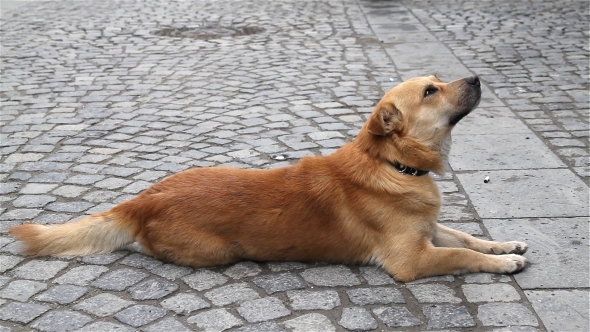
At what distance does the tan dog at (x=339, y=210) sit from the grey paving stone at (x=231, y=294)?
0.25 metres

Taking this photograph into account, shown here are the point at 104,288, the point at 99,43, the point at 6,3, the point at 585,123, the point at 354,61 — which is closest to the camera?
the point at 104,288

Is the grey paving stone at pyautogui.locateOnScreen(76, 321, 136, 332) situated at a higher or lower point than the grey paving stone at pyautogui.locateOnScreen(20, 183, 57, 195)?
higher

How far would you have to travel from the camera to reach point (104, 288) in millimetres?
4234

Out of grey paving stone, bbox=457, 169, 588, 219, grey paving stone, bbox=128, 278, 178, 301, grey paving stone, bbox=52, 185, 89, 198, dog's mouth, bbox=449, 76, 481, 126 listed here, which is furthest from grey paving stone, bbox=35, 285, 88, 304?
grey paving stone, bbox=457, 169, 588, 219

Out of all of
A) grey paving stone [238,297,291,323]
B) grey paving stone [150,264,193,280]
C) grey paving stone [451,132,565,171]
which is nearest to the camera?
grey paving stone [238,297,291,323]

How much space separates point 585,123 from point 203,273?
461cm

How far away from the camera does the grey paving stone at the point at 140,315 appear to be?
387cm

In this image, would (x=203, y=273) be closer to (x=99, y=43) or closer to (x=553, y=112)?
(x=553, y=112)

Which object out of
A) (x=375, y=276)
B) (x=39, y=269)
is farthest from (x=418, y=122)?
(x=39, y=269)

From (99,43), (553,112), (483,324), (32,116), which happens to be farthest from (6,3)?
(483,324)

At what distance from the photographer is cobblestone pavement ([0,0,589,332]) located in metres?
4.00

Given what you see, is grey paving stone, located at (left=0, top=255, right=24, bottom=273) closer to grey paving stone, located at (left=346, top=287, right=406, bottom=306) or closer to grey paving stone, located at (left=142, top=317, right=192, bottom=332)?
grey paving stone, located at (left=142, top=317, right=192, bottom=332)

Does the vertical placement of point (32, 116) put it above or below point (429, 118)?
below

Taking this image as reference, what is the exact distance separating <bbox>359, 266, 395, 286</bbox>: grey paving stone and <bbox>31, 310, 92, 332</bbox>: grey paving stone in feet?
5.40
